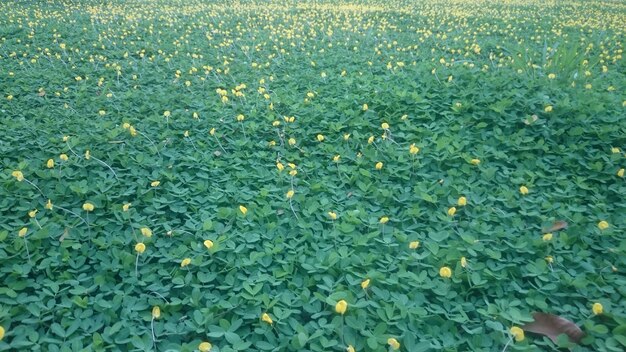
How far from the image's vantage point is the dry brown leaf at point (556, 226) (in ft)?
7.25

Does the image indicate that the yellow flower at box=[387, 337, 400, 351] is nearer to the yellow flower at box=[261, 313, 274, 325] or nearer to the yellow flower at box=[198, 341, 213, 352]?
the yellow flower at box=[261, 313, 274, 325]

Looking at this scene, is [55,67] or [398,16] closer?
[55,67]

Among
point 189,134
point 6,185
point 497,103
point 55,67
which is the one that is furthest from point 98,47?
point 497,103

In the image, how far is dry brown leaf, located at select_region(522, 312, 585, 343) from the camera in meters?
1.68

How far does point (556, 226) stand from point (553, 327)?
68 centimetres

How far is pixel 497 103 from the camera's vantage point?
10.6 feet

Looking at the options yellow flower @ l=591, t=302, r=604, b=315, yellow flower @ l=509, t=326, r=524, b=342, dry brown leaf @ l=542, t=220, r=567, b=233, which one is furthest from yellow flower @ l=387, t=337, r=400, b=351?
dry brown leaf @ l=542, t=220, r=567, b=233

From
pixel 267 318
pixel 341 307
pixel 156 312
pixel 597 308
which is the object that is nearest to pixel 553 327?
pixel 597 308

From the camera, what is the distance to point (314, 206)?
93.9 inches

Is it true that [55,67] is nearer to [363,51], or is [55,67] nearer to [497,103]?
[363,51]

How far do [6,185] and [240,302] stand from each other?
1638 millimetres

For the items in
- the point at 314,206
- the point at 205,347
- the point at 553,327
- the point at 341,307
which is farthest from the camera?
the point at 314,206

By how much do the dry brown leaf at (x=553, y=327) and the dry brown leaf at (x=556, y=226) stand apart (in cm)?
59

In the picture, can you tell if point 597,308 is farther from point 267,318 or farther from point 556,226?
point 267,318
